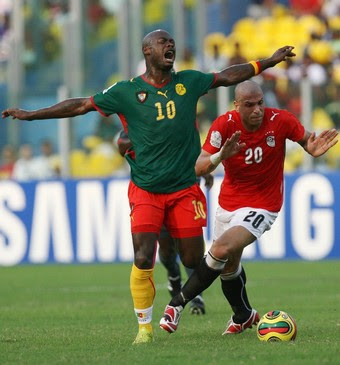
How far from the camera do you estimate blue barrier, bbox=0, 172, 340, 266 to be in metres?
18.9

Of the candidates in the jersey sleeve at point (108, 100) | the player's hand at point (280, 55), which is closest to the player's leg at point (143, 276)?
the jersey sleeve at point (108, 100)

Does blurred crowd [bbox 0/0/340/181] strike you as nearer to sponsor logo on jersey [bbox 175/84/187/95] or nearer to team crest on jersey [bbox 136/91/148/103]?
sponsor logo on jersey [bbox 175/84/187/95]

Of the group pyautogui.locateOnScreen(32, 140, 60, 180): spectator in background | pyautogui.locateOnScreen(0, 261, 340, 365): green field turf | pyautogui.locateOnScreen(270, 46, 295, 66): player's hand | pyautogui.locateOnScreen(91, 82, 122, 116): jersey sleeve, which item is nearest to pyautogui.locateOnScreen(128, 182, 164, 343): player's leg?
pyautogui.locateOnScreen(0, 261, 340, 365): green field turf

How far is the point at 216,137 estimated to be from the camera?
918cm

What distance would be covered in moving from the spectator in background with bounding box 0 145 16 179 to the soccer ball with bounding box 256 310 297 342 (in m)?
12.9

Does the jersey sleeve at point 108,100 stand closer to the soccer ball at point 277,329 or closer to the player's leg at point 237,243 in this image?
the player's leg at point 237,243

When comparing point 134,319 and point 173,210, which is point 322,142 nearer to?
point 173,210

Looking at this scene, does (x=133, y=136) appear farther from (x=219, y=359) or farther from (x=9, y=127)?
(x=9, y=127)

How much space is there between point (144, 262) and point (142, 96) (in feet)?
4.42

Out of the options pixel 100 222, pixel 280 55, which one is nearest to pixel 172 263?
pixel 280 55

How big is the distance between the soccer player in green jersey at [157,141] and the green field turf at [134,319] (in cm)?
72

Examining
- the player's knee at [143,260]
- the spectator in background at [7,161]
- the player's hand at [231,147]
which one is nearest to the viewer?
the player's hand at [231,147]

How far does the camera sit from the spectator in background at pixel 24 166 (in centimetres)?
2080

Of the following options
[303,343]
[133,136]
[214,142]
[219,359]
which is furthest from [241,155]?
[219,359]
